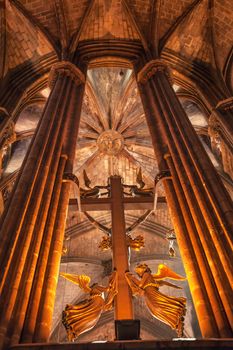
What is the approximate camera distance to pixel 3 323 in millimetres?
3895

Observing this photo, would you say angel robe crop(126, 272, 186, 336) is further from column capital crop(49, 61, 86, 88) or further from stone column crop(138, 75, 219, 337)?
column capital crop(49, 61, 86, 88)

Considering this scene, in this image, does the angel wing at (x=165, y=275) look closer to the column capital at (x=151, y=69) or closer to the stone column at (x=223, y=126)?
the stone column at (x=223, y=126)

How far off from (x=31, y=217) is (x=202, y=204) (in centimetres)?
250

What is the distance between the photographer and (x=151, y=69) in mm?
9680

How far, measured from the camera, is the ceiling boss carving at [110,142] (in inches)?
565

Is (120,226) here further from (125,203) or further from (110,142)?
(110,142)

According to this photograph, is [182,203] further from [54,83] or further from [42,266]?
[54,83]

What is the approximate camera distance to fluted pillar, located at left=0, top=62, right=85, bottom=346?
417cm

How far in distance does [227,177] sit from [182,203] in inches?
235

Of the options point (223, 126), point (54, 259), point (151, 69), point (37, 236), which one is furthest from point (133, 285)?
point (151, 69)

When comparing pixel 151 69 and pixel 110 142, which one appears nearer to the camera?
pixel 151 69

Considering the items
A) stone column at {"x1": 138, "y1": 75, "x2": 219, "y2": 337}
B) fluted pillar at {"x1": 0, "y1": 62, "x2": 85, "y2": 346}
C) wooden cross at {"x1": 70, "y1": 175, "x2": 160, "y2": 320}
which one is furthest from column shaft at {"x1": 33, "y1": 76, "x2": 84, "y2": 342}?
stone column at {"x1": 138, "y1": 75, "x2": 219, "y2": 337}

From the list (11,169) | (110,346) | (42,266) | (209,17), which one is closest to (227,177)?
(209,17)

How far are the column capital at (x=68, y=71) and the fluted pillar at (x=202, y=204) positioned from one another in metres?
2.14
